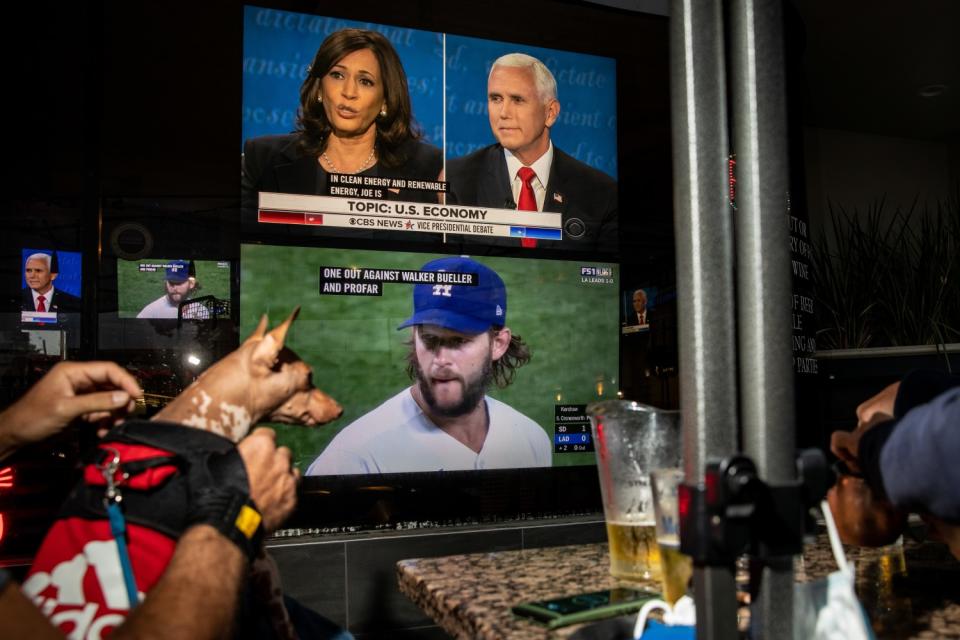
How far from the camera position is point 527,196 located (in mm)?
3199

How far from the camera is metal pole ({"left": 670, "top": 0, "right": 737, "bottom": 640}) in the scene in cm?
63

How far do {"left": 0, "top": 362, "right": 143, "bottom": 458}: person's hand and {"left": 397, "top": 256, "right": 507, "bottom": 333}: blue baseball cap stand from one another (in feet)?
5.88

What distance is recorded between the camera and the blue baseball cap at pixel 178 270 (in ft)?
8.68

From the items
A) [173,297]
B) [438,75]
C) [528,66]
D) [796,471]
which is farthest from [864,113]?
[796,471]

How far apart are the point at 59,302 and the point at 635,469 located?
2110 mm

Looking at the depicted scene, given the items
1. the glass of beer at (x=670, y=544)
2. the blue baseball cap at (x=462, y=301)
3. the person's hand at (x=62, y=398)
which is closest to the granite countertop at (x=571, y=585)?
the glass of beer at (x=670, y=544)

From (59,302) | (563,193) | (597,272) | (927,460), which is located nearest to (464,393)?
(597,272)

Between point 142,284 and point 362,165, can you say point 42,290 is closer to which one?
point 142,284

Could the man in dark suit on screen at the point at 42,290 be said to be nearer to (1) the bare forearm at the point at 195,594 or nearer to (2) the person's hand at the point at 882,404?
(1) the bare forearm at the point at 195,594

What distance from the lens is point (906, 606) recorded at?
1.08 m

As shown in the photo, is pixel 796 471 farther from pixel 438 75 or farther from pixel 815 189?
pixel 815 189

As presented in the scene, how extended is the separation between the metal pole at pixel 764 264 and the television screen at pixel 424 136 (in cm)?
235

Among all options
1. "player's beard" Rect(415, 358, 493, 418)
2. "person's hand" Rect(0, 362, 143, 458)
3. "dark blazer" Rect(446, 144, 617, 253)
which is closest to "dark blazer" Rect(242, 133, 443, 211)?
"dark blazer" Rect(446, 144, 617, 253)

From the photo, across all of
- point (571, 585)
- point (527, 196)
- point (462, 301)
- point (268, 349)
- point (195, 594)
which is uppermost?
point (527, 196)
